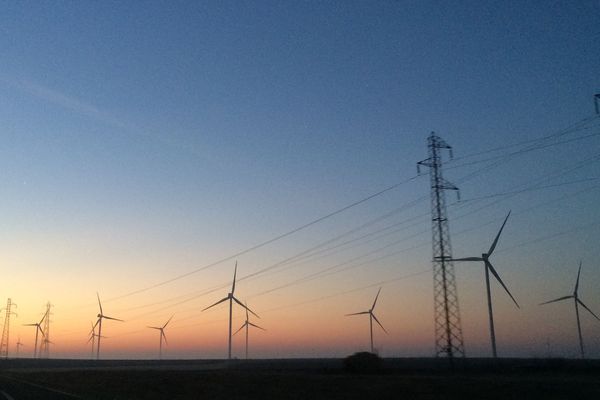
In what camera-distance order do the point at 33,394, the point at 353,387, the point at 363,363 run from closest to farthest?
the point at 353,387 < the point at 33,394 < the point at 363,363

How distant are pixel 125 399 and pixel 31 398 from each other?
9218mm

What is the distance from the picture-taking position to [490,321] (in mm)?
66188

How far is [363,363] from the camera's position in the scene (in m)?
73.9

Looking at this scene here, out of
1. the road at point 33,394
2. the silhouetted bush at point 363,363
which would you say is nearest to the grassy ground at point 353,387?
the road at point 33,394

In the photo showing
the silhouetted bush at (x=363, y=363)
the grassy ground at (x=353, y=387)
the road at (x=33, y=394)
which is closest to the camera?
the grassy ground at (x=353, y=387)

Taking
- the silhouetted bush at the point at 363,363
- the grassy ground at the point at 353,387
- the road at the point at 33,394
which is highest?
the silhouetted bush at the point at 363,363

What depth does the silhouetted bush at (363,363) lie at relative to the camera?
240ft

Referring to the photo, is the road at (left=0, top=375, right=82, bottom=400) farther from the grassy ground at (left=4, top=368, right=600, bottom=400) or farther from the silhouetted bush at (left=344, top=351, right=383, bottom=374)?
the silhouetted bush at (left=344, top=351, right=383, bottom=374)

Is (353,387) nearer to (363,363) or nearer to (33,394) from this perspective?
(363,363)

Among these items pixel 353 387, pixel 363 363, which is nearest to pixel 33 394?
pixel 353 387

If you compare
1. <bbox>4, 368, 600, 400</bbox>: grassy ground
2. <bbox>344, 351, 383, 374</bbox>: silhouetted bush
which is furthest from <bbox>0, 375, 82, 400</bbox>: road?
<bbox>344, 351, 383, 374</bbox>: silhouetted bush

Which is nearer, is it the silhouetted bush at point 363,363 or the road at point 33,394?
the road at point 33,394

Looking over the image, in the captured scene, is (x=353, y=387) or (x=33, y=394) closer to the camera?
(x=353, y=387)

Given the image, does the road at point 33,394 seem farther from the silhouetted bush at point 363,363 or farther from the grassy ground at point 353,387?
the silhouetted bush at point 363,363
